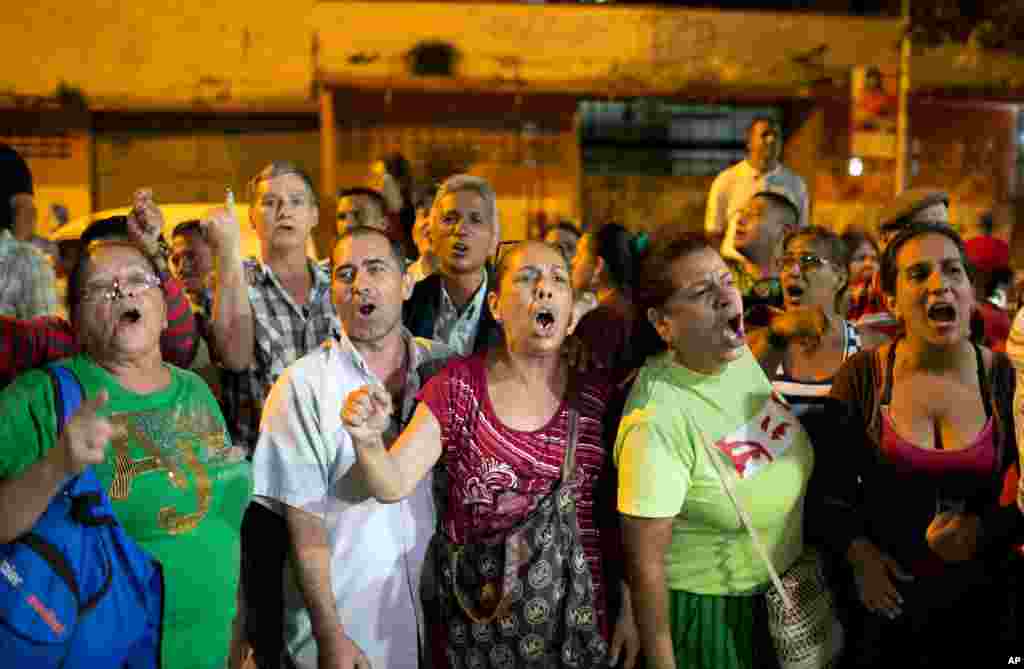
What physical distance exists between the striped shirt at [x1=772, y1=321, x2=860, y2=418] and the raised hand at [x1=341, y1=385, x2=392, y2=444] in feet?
4.59

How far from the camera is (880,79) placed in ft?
42.8

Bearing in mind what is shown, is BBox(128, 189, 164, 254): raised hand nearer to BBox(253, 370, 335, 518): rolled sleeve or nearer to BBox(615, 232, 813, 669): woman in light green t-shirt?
BBox(253, 370, 335, 518): rolled sleeve

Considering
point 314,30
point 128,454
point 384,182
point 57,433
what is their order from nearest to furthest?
point 57,433, point 128,454, point 384,182, point 314,30

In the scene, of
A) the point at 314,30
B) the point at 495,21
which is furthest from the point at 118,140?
the point at 495,21

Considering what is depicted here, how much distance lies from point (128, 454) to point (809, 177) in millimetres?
14459

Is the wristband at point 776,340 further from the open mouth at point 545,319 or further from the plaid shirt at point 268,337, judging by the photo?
the plaid shirt at point 268,337

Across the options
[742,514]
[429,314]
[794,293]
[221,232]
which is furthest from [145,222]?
[794,293]

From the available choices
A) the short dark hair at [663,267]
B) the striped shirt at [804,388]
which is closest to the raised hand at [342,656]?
the short dark hair at [663,267]

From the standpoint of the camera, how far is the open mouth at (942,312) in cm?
293

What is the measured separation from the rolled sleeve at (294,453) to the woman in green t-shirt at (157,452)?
0.12m

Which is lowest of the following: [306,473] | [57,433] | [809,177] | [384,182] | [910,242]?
[306,473]

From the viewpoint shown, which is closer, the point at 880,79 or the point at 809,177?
the point at 880,79

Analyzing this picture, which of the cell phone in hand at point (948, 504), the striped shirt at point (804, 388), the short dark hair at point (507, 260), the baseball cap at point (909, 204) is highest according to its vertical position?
the baseball cap at point (909, 204)

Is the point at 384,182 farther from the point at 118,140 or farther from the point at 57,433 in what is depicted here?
the point at 118,140
